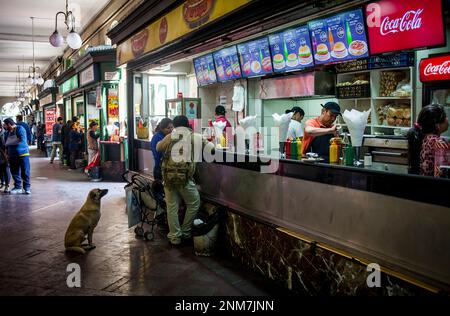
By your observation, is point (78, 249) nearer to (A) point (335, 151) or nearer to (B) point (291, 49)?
(A) point (335, 151)

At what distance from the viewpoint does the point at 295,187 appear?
185 inches

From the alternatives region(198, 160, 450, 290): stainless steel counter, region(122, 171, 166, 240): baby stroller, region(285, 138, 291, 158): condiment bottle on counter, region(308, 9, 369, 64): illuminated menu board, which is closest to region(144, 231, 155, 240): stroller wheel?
region(122, 171, 166, 240): baby stroller

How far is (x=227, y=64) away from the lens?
887 centimetres

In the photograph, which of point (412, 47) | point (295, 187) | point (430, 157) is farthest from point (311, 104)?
point (430, 157)

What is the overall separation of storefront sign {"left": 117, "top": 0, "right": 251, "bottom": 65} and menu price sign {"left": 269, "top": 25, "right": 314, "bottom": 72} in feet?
4.93

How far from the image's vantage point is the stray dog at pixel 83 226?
5902 millimetres

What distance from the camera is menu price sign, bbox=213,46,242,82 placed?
856 centimetres

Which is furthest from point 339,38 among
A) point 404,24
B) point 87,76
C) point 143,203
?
point 87,76

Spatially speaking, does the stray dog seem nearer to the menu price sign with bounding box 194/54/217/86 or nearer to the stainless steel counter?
the stainless steel counter

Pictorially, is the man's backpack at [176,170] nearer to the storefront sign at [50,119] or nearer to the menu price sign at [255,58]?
the menu price sign at [255,58]

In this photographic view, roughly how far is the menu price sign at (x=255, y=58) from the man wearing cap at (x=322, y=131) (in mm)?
2380

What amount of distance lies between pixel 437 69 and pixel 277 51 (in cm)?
240

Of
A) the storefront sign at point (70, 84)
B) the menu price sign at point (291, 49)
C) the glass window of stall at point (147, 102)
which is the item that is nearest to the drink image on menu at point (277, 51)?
the menu price sign at point (291, 49)
